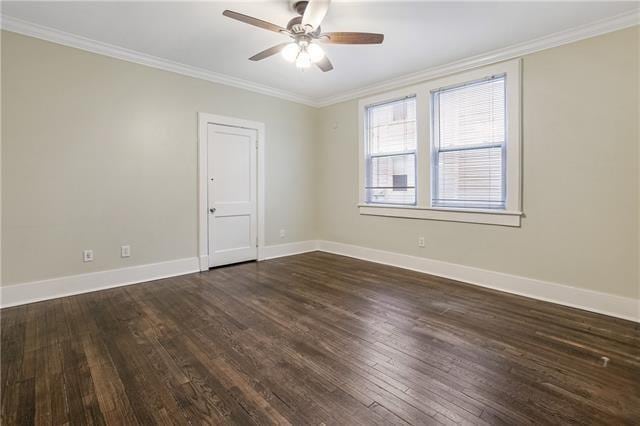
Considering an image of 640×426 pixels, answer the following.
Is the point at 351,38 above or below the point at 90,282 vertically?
above

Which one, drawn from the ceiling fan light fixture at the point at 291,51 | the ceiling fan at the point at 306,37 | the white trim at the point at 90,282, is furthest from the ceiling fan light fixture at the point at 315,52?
the white trim at the point at 90,282

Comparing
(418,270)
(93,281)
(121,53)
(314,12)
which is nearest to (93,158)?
(121,53)

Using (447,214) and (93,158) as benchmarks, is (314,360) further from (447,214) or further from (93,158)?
(93,158)

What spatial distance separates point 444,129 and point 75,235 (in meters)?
4.56

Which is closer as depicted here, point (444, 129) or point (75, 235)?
point (75, 235)

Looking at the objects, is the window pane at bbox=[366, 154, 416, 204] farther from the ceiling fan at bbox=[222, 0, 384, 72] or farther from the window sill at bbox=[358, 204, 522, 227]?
the ceiling fan at bbox=[222, 0, 384, 72]

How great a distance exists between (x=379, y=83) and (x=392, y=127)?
2.25ft

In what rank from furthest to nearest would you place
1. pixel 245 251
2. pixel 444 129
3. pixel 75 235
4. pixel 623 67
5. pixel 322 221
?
pixel 322 221
pixel 245 251
pixel 444 129
pixel 75 235
pixel 623 67

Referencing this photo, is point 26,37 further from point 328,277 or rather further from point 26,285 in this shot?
point 328,277

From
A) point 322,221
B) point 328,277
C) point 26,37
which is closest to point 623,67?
point 328,277

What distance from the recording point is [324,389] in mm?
1765

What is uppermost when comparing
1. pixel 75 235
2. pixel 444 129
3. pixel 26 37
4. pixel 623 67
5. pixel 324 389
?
pixel 26 37

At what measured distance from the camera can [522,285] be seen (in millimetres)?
3363

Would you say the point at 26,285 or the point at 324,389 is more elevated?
the point at 26,285
